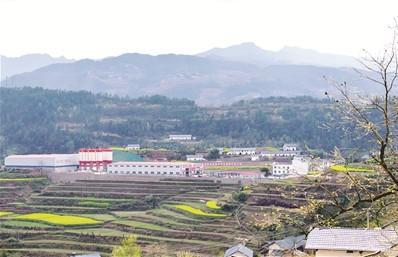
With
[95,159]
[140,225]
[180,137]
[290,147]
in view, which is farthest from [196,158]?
[140,225]

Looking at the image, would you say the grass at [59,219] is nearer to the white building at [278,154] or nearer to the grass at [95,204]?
the grass at [95,204]

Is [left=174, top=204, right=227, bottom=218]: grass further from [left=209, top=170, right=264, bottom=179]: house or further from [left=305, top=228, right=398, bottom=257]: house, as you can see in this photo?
[left=305, top=228, right=398, bottom=257]: house

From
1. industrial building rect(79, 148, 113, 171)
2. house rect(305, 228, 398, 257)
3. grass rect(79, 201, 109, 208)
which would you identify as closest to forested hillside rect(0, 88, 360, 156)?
industrial building rect(79, 148, 113, 171)

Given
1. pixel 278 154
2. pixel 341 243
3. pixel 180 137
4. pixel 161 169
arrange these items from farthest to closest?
pixel 180 137 → pixel 278 154 → pixel 161 169 → pixel 341 243

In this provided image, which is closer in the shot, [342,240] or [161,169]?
[342,240]

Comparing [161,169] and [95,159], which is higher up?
[95,159]

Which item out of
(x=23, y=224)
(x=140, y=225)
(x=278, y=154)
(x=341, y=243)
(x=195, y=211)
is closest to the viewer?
(x=341, y=243)

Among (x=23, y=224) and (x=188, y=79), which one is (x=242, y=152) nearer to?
(x=23, y=224)

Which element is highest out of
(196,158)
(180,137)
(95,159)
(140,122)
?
(140,122)
